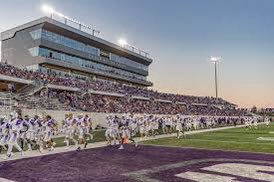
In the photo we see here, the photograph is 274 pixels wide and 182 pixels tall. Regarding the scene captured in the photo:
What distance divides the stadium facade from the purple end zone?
4362 centimetres

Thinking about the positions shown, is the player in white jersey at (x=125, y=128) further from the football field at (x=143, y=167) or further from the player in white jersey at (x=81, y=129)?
the football field at (x=143, y=167)

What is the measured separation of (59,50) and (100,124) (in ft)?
74.2

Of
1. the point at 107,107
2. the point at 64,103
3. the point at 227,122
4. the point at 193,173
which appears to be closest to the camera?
the point at 193,173

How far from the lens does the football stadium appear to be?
1298 cm

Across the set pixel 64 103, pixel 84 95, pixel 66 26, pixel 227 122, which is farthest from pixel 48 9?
pixel 227 122

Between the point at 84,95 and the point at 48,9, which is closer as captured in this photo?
the point at 84,95

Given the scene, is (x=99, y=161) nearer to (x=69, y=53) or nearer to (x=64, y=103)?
(x=64, y=103)

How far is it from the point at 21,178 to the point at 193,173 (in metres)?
5.63

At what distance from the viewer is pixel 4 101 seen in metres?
32.1

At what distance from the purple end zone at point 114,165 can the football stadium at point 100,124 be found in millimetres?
36

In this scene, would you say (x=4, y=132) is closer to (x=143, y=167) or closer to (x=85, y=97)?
(x=143, y=167)

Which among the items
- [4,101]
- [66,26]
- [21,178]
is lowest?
[21,178]

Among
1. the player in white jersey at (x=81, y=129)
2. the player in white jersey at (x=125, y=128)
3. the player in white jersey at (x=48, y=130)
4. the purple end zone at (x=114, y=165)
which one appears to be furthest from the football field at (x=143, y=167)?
the player in white jersey at (x=125, y=128)

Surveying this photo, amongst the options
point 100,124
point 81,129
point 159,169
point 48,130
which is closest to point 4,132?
point 48,130
